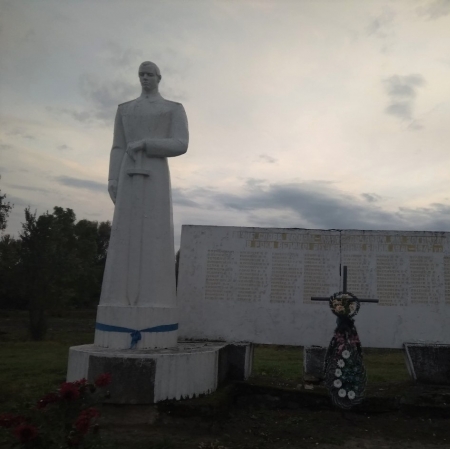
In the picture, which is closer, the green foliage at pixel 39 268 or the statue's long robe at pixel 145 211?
the statue's long robe at pixel 145 211

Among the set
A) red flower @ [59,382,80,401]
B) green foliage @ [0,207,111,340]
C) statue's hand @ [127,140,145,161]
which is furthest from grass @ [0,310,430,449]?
green foliage @ [0,207,111,340]

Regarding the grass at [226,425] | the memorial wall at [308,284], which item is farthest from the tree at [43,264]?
the memorial wall at [308,284]

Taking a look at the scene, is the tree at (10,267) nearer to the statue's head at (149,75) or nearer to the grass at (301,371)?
the grass at (301,371)

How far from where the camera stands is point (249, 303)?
297 inches

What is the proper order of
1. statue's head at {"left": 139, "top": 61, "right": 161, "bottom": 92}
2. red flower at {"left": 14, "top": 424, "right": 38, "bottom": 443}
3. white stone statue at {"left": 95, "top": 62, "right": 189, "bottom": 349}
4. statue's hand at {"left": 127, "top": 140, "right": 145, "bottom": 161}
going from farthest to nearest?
1. statue's head at {"left": 139, "top": 61, "right": 161, "bottom": 92}
2. statue's hand at {"left": 127, "top": 140, "right": 145, "bottom": 161}
3. white stone statue at {"left": 95, "top": 62, "right": 189, "bottom": 349}
4. red flower at {"left": 14, "top": 424, "right": 38, "bottom": 443}

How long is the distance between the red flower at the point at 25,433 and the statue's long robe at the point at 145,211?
3225 millimetres

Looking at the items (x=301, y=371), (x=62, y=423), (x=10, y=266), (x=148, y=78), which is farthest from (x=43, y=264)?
(x=62, y=423)

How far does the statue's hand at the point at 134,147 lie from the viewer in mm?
6520

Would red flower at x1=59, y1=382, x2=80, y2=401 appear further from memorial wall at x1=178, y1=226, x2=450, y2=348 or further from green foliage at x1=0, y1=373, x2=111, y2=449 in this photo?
memorial wall at x1=178, y1=226, x2=450, y2=348

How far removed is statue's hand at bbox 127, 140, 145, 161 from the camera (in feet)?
21.4

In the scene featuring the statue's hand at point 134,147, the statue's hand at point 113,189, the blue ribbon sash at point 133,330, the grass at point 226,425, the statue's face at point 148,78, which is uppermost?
the statue's face at point 148,78

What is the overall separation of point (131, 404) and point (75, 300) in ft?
81.5

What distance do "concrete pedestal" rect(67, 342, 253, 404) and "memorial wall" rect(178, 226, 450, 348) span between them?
1.69m

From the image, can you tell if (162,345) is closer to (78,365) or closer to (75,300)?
(78,365)
